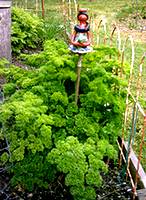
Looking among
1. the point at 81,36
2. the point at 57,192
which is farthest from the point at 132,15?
the point at 57,192

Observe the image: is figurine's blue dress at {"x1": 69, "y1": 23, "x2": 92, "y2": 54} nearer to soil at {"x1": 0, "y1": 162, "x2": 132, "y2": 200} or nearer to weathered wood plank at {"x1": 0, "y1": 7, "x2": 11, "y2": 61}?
soil at {"x1": 0, "y1": 162, "x2": 132, "y2": 200}

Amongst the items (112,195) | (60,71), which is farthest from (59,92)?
(112,195)

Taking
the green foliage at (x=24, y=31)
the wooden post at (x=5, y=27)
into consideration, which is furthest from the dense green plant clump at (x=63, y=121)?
the green foliage at (x=24, y=31)

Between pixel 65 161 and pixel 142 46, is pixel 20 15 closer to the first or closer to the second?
pixel 142 46

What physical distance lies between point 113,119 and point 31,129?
0.69 meters

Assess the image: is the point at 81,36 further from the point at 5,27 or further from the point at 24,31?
the point at 24,31

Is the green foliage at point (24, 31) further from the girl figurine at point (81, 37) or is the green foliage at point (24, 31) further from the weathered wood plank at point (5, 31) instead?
the girl figurine at point (81, 37)

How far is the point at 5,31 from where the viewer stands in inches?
208

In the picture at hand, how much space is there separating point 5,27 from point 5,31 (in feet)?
0.17

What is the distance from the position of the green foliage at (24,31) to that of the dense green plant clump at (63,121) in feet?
9.47

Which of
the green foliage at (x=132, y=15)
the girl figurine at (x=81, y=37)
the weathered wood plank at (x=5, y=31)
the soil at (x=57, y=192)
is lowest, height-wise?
the soil at (x=57, y=192)

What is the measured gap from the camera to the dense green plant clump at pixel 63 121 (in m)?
2.79

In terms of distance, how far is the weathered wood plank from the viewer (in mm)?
5164

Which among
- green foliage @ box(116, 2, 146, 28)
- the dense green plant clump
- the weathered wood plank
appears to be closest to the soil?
the dense green plant clump
